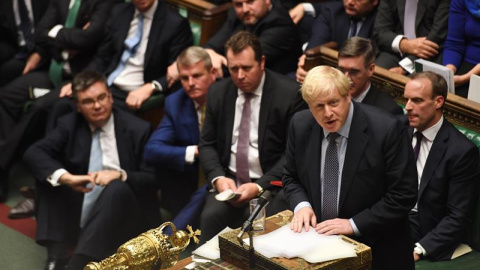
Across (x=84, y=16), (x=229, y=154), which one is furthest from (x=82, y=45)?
(x=229, y=154)

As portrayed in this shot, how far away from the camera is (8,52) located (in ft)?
19.8

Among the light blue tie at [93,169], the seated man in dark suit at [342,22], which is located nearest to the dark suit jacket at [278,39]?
the seated man in dark suit at [342,22]

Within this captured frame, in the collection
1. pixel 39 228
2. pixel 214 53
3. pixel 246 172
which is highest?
pixel 214 53

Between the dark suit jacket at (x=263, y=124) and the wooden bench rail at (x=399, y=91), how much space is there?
0.32m

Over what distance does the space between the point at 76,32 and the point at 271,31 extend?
132cm

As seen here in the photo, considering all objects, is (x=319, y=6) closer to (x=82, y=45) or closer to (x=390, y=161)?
(x=82, y=45)

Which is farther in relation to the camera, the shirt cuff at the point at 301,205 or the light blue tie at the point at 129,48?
the light blue tie at the point at 129,48

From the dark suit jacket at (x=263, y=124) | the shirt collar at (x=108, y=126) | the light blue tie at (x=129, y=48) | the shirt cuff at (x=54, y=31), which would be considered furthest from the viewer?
the shirt cuff at (x=54, y=31)

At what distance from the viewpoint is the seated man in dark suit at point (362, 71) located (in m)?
4.17

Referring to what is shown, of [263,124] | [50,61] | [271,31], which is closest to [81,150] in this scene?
[263,124]

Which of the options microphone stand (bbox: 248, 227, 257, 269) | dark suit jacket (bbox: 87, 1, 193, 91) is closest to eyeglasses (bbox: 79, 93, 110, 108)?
dark suit jacket (bbox: 87, 1, 193, 91)

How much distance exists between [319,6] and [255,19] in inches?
20.4

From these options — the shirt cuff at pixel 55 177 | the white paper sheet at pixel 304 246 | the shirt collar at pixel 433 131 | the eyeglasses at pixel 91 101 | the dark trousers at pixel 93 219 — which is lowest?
the dark trousers at pixel 93 219

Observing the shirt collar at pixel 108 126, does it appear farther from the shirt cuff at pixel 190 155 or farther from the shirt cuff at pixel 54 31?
the shirt cuff at pixel 54 31
